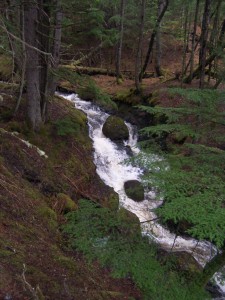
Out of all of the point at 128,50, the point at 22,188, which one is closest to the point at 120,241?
the point at 22,188

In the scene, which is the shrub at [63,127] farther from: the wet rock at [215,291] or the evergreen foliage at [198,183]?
the wet rock at [215,291]

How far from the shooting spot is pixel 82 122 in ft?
39.8

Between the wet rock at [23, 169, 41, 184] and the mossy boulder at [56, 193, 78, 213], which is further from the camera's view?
the wet rock at [23, 169, 41, 184]

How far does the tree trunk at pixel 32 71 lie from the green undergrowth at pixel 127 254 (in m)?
4.84

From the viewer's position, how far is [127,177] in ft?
37.4

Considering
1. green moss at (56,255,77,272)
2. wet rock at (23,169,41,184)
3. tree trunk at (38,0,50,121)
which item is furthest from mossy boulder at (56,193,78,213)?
tree trunk at (38,0,50,121)

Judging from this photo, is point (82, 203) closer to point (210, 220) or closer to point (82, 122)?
point (210, 220)

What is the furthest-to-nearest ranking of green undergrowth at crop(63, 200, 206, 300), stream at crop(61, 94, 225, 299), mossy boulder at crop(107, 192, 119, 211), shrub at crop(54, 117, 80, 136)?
shrub at crop(54, 117, 80, 136) < mossy boulder at crop(107, 192, 119, 211) < stream at crop(61, 94, 225, 299) < green undergrowth at crop(63, 200, 206, 300)

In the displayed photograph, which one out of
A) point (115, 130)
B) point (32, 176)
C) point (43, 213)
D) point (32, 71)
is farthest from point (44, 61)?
point (115, 130)

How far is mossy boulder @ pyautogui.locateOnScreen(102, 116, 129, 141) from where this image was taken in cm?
1334

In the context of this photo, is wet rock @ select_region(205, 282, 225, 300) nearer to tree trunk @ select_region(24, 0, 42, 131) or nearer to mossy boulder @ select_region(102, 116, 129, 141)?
tree trunk @ select_region(24, 0, 42, 131)

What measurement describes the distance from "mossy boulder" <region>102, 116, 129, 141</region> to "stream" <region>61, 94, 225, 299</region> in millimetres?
218

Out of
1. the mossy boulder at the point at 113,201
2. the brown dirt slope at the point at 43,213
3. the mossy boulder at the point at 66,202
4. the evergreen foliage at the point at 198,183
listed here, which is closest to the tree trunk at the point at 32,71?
the brown dirt slope at the point at 43,213

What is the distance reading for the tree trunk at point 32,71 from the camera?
7.99 metres
